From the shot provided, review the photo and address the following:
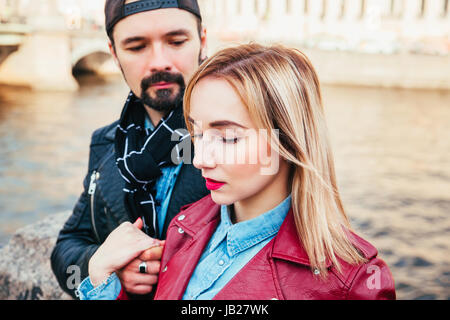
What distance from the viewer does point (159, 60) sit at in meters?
1.78

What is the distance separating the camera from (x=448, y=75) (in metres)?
22.6

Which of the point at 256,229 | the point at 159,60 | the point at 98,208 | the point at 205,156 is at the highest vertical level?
the point at 159,60

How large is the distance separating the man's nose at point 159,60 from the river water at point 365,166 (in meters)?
5.61

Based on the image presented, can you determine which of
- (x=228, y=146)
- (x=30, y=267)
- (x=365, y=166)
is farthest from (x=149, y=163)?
(x=365, y=166)

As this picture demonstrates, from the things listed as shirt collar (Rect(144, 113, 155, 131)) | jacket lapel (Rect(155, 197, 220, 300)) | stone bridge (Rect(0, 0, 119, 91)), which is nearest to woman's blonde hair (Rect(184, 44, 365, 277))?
jacket lapel (Rect(155, 197, 220, 300))

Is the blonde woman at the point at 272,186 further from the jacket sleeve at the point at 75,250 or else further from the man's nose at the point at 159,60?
the jacket sleeve at the point at 75,250

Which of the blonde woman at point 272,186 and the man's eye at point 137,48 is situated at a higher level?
the man's eye at point 137,48

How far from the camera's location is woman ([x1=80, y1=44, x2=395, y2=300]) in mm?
1314

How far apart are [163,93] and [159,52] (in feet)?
0.51

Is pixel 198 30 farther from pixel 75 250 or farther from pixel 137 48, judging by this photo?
pixel 75 250

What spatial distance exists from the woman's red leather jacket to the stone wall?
1.79 metres

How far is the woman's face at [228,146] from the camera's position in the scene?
4.49 ft

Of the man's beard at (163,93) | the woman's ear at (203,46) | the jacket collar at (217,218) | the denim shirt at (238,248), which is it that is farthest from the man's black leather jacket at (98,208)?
the woman's ear at (203,46)
